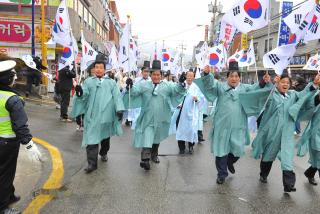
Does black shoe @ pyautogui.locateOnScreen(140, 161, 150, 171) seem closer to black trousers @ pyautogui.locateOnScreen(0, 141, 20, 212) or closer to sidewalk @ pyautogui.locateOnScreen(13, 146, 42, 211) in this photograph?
sidewalk @ pyautogui.locateOnScreen(13, 146, 42, 211)

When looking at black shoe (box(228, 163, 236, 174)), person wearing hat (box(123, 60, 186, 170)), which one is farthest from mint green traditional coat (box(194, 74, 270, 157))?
person wearing hat (box(123, 60, 186, 170))

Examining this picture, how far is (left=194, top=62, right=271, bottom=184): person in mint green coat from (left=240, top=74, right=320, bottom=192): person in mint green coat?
0.15 m

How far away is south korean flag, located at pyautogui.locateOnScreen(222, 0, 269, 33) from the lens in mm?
6086

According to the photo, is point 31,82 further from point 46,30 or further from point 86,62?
point 86,62

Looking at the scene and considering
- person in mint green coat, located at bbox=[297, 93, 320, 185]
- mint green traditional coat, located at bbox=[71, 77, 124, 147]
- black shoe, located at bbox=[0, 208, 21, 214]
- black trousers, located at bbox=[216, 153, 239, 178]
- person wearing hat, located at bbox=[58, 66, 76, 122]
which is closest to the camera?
black shoe, located at bbox=[0, 208, 21, 214]

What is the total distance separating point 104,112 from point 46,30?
14988 millimetres

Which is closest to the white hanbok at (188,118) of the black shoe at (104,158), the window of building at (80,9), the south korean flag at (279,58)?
the black shoe at (104,158)

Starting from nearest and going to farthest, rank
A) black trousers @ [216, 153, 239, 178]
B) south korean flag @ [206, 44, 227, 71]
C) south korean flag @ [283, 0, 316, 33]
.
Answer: black trousers @ [216, 153, 239, 178], south korean flag @ [283, 0, 316, 33], south korean flag @ [206, 44, 227, 71]

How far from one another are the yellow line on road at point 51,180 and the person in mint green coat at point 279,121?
9.48ft

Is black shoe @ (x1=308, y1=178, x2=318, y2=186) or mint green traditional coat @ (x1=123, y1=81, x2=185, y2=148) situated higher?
mint green traditional coat @ (x1=123, y1=81, x2=185, y2=148)

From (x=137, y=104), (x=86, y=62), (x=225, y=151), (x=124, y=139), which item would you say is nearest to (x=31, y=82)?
(x=86, y=62)

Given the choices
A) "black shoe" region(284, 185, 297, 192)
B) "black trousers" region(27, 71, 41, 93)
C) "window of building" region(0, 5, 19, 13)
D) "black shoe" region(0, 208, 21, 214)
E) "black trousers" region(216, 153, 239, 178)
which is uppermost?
"window of building" region(0, 5, 19, 13)

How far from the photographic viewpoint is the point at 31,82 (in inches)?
635

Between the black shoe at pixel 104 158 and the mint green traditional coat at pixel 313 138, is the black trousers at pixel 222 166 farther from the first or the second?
the black shoe at pixel 104 158
